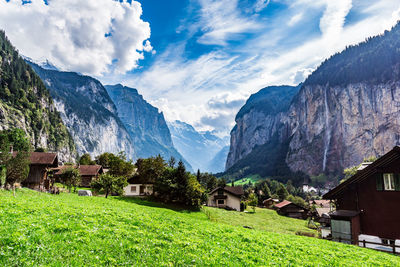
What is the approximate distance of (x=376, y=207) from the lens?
1128 inches

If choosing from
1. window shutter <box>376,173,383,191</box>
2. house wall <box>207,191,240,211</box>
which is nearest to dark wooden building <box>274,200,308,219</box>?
house wall <box>207,191,240,211</box>

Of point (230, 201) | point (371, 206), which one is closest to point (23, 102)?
point (230, 201)

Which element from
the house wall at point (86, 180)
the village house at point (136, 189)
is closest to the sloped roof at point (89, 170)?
the house wall at point (86, 180)

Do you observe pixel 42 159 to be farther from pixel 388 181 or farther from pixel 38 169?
pixel 388 181

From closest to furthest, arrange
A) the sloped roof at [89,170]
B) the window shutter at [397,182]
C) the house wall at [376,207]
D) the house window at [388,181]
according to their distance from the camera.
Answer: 1. the house wall at [376,207]
2. the window shutter at [397,182]
3. the house window at [388,181]
4. the sloped roof at [89,170]

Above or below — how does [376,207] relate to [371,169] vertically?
below

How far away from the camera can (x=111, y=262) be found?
820 cm

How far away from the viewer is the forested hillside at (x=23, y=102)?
148 metres

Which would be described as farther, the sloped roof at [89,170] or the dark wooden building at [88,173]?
the sloped roof at [89,170]

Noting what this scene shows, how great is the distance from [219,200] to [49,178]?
50.6 meters

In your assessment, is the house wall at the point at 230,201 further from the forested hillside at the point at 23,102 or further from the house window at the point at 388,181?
the forested hillside at the point at 23,102

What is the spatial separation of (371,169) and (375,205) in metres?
4.62

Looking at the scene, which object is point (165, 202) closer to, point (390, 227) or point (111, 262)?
point (390, 227)

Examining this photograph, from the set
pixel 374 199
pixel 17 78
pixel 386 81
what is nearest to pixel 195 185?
pixel 374 199
